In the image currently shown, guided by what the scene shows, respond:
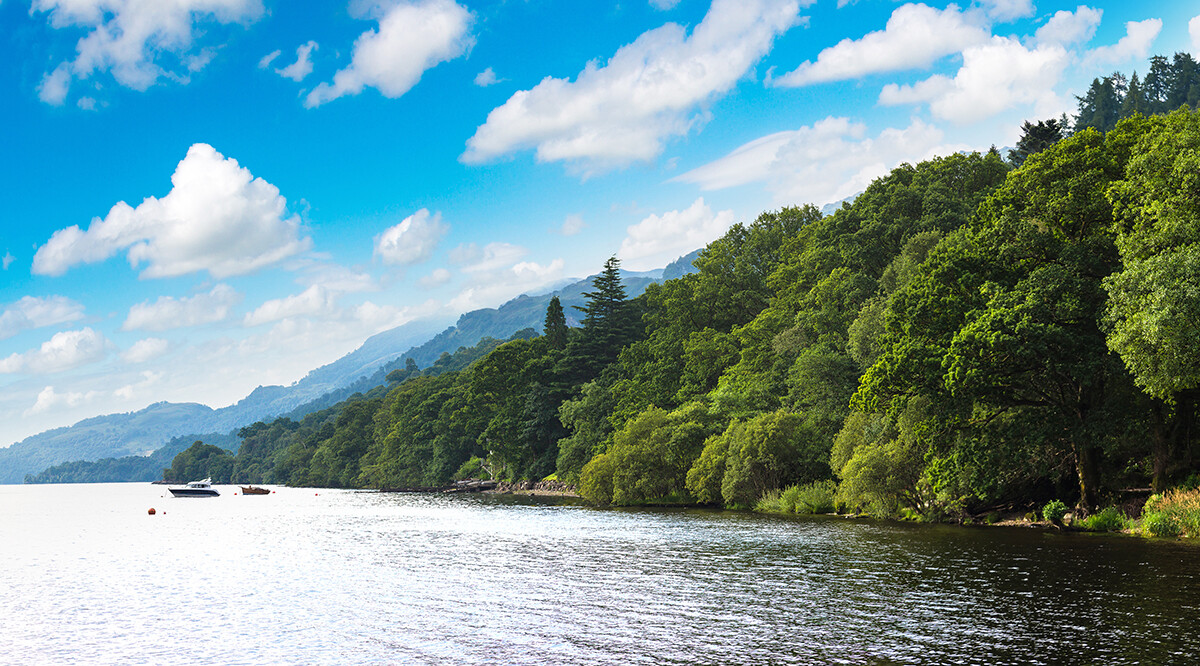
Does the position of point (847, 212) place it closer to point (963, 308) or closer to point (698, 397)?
point (698, 397)

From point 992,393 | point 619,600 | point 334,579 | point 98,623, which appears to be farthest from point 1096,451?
point 98,623

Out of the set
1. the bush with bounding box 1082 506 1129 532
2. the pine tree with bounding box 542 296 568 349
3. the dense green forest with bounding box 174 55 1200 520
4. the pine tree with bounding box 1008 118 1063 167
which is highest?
the pine tree with bounding box 1008 118 1063 167

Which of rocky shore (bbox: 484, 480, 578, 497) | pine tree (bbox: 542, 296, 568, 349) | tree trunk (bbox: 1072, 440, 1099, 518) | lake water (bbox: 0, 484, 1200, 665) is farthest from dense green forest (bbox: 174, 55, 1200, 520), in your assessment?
pine tree (bbox: 542, 296, 568, 349)

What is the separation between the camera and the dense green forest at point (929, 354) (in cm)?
4034

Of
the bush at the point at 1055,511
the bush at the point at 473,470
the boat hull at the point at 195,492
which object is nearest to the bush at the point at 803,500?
the bush at the point at 1055,511

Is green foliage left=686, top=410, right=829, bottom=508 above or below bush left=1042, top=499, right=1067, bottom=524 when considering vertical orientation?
above

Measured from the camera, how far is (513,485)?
13488 cm

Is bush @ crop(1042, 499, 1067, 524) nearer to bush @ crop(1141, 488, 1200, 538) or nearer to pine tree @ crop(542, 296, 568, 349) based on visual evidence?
bush @ crop(1141, 488, 1200, 538)

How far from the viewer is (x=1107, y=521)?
42.3 metres

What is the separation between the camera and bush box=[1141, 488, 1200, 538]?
124ft

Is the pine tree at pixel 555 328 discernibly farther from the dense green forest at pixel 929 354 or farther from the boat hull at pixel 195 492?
the boat hull at pixel 195 492

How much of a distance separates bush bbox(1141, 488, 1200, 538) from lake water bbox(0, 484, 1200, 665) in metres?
1.92

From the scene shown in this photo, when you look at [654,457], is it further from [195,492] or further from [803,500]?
[195,492]

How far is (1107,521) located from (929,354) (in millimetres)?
12133
